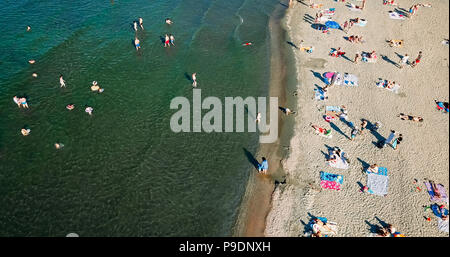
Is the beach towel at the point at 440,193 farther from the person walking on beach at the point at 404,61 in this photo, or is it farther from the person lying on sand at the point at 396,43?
the person lying on sand at the point at 396,43

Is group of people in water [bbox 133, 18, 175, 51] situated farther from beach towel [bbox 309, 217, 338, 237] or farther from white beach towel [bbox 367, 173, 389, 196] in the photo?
beach towel [bbox 309, 217, 338, 237]

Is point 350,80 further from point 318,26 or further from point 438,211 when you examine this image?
point 438,211

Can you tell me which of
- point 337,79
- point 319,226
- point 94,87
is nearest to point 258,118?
point 319,226

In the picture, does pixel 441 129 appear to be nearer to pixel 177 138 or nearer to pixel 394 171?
pixel 394 171

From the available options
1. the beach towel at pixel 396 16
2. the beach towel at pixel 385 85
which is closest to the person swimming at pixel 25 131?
the beach towel at pixel 385 85

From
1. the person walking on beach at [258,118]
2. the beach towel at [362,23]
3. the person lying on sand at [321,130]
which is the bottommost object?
the person lying on sand at [321,130]
